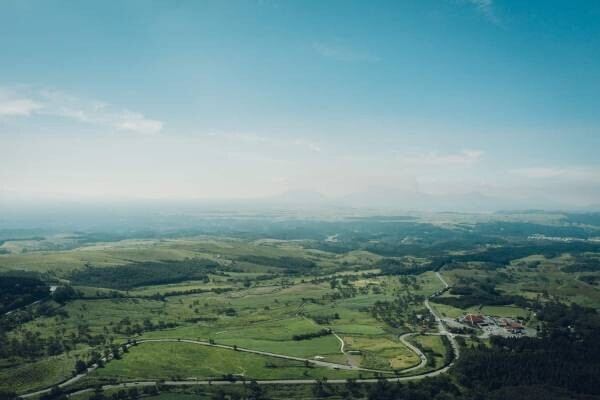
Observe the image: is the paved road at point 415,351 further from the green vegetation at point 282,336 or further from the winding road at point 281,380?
the green vegetation at point 282,336

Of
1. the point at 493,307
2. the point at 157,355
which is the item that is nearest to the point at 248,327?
the point at 157,355

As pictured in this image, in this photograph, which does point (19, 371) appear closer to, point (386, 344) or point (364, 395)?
point (364, 395)

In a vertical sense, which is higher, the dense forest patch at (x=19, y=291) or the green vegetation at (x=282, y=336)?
the dense forest patch at (x=19, y=291)

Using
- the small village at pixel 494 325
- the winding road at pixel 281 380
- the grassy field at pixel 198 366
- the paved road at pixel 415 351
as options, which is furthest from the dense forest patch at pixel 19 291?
the small village at pixel 494 325

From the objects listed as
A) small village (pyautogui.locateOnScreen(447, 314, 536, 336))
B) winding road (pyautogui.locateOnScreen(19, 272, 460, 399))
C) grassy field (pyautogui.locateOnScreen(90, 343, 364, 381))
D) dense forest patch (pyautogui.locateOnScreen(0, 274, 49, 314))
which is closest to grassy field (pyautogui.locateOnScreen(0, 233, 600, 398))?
grassy field (pyautogui.locateOnScreen(90, 343, 364, 381))

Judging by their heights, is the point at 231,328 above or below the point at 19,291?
below

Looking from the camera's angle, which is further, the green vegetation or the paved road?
the paved road

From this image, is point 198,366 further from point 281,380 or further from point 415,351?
point 415,351

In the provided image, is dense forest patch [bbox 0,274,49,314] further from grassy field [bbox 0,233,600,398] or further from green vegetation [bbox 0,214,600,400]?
grassy field [bbox 0,233,600,398]

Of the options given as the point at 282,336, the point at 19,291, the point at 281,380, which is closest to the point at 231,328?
the point at 282,336

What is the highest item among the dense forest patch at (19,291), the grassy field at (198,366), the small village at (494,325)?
the dense forest patch at (19,291)

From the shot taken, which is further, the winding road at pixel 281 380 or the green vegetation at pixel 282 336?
the green vegetation at pixel 282 336
